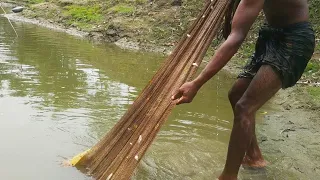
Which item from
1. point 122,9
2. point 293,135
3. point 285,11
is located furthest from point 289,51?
point 122,9

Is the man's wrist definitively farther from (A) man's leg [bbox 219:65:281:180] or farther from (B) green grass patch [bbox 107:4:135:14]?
(B) green grass patch [bbox 107:4:135:14]

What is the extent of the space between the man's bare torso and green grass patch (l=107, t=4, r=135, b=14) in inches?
421

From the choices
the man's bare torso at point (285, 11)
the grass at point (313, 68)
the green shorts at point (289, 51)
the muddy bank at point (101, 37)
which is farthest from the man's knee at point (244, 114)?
the muddy bank at point (101, 37)

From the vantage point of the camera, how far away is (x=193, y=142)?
13.9 ft

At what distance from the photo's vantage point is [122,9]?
14.1m

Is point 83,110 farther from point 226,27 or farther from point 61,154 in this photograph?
point 226,27

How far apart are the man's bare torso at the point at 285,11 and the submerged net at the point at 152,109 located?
1.12 feet

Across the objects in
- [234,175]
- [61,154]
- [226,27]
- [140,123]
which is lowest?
[61,154]

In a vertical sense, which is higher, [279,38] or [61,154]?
[279,38]


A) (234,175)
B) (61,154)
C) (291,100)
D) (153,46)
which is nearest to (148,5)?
(153,46)

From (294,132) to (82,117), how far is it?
243 cm

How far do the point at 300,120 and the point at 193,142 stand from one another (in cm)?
151

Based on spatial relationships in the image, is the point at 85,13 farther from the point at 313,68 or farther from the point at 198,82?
the point at 198,82

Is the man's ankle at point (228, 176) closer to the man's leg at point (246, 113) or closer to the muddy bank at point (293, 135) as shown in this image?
the man's leg at point (246, 113)
